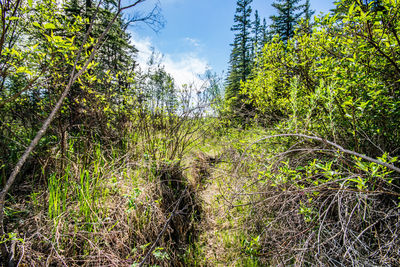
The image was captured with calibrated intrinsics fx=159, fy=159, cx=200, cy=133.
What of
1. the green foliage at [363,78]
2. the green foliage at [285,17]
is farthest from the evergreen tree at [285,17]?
the green foliage at [363,78]

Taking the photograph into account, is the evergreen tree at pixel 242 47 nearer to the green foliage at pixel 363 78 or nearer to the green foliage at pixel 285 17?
the green foliage at pixel 285 17

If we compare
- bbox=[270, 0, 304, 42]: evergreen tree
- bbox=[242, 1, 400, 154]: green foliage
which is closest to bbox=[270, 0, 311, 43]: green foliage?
bbox=[270, 0, 304, 42]: evergreen tree

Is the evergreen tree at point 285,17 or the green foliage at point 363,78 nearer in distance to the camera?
the green foliage at point 363,78

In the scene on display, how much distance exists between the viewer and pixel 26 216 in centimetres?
190

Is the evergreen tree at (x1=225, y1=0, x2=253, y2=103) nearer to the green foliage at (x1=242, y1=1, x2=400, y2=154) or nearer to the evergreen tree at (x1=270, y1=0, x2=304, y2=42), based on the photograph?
the evergreen tree at (x1=270, y1=0, x2=304, y2=42)

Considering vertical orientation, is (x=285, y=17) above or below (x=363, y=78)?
above

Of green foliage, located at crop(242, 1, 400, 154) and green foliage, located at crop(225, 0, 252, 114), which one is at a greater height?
green foliage, located at crop(225, 0, 252, 114)

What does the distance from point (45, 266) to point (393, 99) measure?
12.6 ft

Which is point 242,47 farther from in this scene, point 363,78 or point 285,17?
point 363,78

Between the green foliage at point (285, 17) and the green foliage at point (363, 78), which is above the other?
the green foliage at point (285, 17)

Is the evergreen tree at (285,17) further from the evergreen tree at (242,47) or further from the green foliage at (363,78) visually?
the green foliage at (363,78)

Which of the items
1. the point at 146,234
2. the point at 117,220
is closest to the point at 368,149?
the point at 146,234

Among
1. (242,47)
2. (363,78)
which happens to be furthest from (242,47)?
(363,78)

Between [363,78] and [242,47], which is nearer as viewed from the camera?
[363,78]
